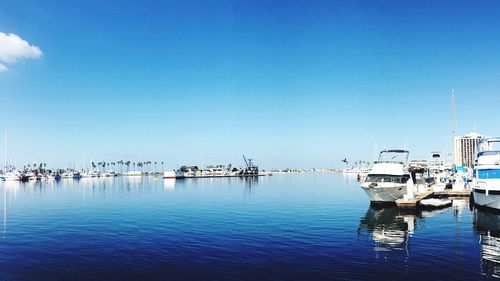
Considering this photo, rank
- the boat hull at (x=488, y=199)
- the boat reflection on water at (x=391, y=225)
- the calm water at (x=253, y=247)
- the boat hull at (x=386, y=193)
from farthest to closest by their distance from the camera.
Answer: the boat hull at (x=386, y=193) → the boat hull at (x=488, y=199) → the boat reflection on water at (x=391, y=225) → the calm water at (x=253, y=247)

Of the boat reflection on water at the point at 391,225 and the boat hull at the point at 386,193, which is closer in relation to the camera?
the boat reflection on water at the point at 391,225

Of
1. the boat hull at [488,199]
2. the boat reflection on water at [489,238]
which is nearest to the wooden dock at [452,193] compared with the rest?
the boat hull at [488,199]

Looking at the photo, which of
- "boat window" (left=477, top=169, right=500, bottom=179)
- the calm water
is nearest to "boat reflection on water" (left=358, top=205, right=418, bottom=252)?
the calm water

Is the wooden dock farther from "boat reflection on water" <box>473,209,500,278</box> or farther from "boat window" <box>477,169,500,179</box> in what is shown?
"boat window" <box>477,169,500,179</box>

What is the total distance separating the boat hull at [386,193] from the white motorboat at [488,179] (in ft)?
39.6

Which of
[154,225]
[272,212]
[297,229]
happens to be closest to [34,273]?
[154,225]

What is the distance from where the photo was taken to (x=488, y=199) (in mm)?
58312

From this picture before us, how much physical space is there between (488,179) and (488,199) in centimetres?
411

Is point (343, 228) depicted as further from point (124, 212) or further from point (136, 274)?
point (124, 212)

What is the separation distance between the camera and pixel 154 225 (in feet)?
159

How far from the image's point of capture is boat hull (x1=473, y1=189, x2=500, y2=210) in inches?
2214

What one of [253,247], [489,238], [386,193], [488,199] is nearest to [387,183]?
[386,193]

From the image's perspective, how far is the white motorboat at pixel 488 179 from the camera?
182 ft

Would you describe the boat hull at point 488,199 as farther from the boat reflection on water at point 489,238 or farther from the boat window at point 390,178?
the boat window at point 390,178
